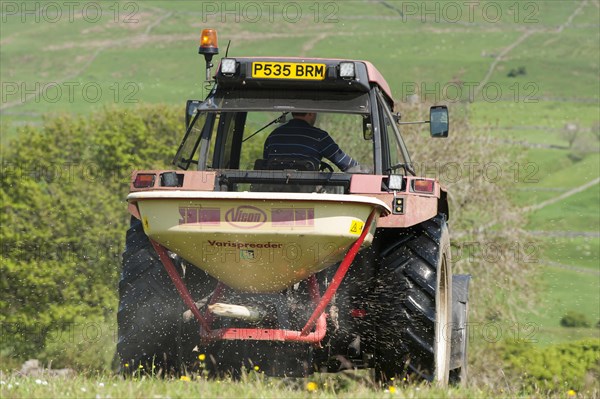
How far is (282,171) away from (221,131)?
1312 millimetres

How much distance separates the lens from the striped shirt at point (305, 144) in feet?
27.1

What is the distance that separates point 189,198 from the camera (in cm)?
678

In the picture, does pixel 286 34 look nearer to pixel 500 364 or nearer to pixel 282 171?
pixel 500 364

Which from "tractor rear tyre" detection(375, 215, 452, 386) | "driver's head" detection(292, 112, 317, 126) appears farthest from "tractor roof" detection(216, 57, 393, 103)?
"tractor rear tyre" detection(375, 215, 452, 386)

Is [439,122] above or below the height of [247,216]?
above

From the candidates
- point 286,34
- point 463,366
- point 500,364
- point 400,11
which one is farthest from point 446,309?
point 400,11

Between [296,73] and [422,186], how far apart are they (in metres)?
1.30

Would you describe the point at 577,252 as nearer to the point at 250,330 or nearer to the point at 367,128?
the point at 367,128

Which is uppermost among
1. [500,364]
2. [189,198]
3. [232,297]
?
[189,198]

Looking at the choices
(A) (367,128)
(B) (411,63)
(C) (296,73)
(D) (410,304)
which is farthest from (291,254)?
(B) (411,63)

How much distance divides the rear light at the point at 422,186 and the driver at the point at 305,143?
2.83ft

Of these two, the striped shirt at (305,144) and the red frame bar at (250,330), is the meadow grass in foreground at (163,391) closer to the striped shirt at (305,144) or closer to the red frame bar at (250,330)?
the red frame bar at (250,330)

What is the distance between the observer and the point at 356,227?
6.89 m

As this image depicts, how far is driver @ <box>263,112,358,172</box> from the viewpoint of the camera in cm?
825
